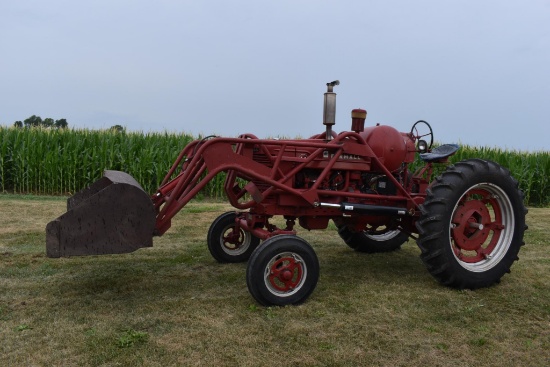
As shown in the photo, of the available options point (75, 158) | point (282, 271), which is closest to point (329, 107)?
point (282, 271)

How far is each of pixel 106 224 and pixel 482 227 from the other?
11.4 ft

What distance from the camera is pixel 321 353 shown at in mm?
3109

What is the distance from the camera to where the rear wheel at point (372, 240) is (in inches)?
234

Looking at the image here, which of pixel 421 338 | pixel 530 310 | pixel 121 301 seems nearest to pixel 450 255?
pixel 530 310

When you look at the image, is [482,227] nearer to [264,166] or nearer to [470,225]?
[470,225]

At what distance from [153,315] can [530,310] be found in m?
3.09

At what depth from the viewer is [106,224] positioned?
3668 millimetres

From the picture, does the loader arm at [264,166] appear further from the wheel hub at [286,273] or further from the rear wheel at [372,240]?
the rear wheel at [372,240]

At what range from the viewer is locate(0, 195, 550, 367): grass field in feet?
10.1

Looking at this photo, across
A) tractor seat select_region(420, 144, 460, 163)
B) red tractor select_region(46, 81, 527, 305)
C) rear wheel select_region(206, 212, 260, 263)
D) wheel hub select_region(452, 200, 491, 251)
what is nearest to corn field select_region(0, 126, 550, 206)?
rear wheel select_region(206, 212, 260, 263)

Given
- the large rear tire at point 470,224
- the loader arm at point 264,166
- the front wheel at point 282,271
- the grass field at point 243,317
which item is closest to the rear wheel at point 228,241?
the grass field at point 243,317

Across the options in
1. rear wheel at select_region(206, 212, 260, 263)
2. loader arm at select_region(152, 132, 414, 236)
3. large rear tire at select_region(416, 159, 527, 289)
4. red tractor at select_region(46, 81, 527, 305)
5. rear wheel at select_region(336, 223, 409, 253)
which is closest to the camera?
red tractor at select_region(46, 81, 527, 305)

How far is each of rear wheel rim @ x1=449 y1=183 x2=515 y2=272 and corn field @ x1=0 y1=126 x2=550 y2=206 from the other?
25.8 feet

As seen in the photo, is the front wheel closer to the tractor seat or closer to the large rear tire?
the large rear tire
